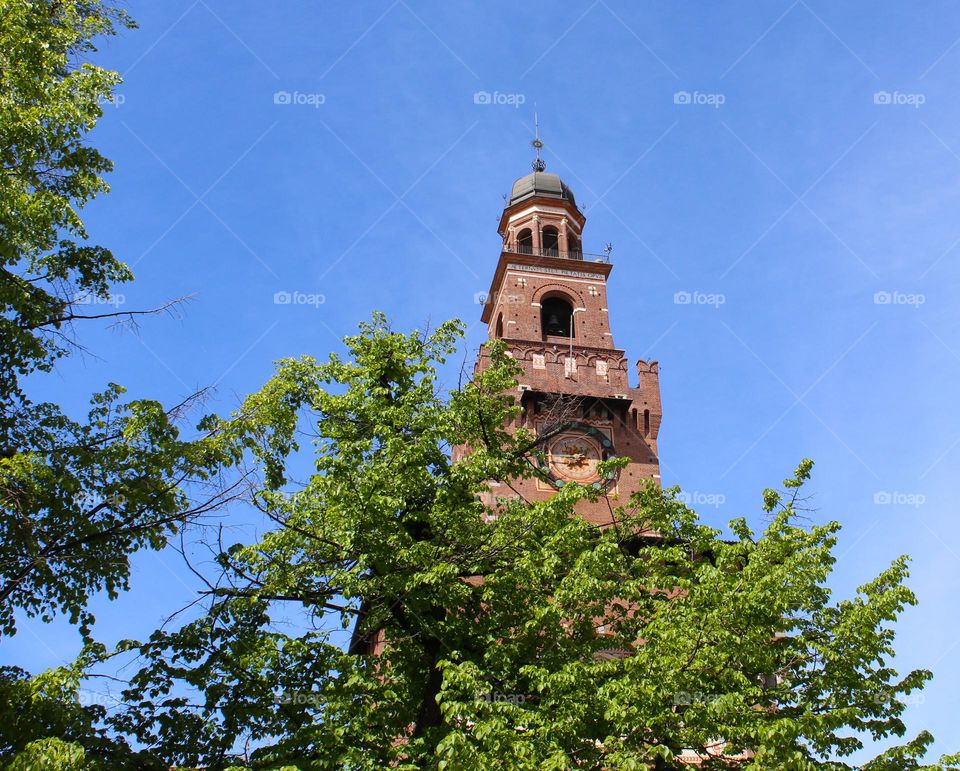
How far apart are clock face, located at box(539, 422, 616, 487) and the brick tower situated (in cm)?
3

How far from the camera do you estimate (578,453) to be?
95.0 ft

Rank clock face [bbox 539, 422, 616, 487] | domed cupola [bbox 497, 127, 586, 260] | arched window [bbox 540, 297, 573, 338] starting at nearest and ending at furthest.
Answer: clock face [bbox 539, 422, 616, 487] < arched window [bbox 540, 297, 573, 338] < domed cupola [bbox 497, 127, 586, 260]

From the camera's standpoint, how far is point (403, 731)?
46.8 feet

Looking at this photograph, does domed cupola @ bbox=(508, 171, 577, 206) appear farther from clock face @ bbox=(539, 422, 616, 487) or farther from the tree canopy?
the tree canopy

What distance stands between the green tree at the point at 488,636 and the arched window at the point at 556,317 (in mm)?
17233

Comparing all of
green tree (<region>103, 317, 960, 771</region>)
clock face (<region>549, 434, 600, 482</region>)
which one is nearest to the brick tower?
clock face (<region>549, 434, 600, 482</region>)

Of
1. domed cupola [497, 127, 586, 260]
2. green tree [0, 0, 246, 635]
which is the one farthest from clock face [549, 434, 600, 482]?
green tree [0, 0, 246, 635]

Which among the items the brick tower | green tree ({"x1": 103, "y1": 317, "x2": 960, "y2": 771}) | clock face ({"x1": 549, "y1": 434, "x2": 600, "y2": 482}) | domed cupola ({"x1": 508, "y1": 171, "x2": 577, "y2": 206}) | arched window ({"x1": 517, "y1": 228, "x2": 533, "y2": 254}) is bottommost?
green tree ({"x1": 103, "y1": 317, "x2": 960, "y2": 771})

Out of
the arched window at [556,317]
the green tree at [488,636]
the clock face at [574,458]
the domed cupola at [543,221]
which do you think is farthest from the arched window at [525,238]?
the green tree at [488,636]

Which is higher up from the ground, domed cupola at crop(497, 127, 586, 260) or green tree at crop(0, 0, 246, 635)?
domed cupola at crop(497, 127, 586, 260)

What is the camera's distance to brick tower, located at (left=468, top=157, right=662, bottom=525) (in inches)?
1133

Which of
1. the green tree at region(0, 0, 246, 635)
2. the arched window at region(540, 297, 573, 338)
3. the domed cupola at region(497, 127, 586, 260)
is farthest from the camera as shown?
the domed cupola at region(497, 127, 586, 260)

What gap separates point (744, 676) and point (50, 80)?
12.0 meters

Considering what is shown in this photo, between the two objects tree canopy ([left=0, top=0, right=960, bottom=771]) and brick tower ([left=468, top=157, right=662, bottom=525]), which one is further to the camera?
brick tower ([left=468, top=157, right=662, bottom=525])
